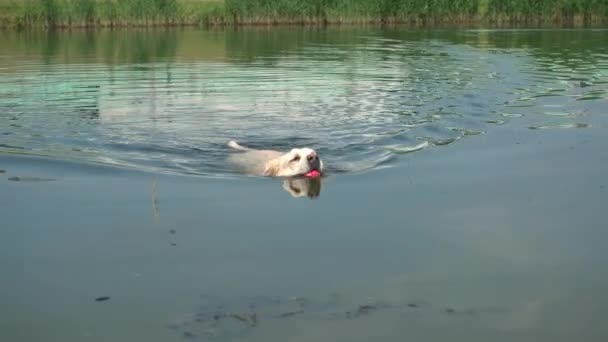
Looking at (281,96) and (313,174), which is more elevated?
(281,96)

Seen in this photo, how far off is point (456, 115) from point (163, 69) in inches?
433

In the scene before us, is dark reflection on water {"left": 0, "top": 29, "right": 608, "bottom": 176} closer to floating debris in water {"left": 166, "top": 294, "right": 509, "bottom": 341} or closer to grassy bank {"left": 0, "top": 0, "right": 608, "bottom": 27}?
floating debris in water {"left": 166, "top": 294, "right": 509, "bottom": 341}

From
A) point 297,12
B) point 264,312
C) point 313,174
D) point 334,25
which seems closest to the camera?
point 264,312

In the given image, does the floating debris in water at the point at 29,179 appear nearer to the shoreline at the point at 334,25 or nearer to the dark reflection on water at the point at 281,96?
the dark reflection on water at the point at 281,96

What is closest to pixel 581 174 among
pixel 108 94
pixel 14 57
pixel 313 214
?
pixel 313 214

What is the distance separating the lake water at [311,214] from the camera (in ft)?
20.1

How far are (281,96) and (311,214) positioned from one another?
9.36 m

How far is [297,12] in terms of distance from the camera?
44562 mm

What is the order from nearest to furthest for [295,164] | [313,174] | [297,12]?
[295,164] < [313,174] < [297,12]

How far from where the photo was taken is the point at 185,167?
1141cm

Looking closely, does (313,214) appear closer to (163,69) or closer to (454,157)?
(454,157)

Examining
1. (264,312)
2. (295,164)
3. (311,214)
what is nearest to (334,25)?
(295,164)

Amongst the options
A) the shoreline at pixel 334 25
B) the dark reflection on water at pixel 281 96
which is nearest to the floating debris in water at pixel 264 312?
the dark reflection on water at pixel 281 96

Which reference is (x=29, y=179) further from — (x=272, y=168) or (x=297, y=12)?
(x=297, y=12)
